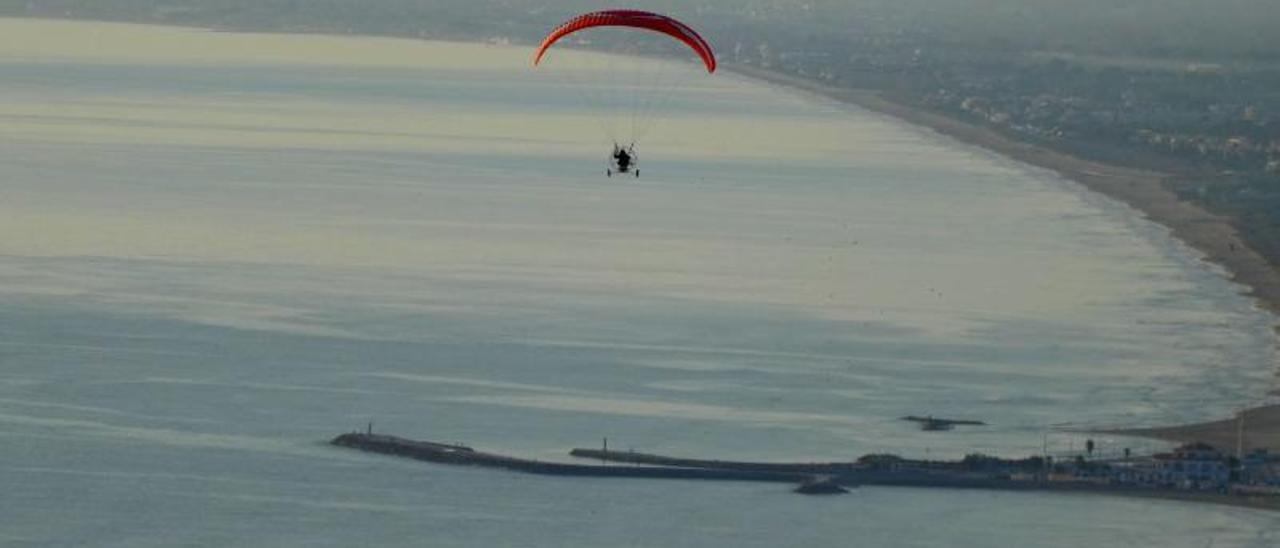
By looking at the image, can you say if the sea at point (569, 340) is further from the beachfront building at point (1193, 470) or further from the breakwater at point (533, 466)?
the beachfront building at point (1193, 470)

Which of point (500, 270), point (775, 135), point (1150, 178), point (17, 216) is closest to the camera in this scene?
point (500, 270)

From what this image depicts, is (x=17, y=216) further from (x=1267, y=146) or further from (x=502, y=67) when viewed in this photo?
(x=502, y=67)

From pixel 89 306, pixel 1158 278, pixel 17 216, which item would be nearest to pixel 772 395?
pixel 89 306

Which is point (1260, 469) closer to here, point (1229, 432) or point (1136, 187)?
point (1229, 432)

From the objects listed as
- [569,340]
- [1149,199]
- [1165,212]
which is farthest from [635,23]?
[1149,199]

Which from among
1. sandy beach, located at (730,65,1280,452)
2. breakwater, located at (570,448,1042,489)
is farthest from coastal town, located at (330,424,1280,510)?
sandy beach, located at (730,65,1280,452)

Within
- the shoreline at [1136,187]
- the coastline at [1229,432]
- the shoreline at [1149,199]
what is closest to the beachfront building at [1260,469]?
the coastline at [1229,432]
